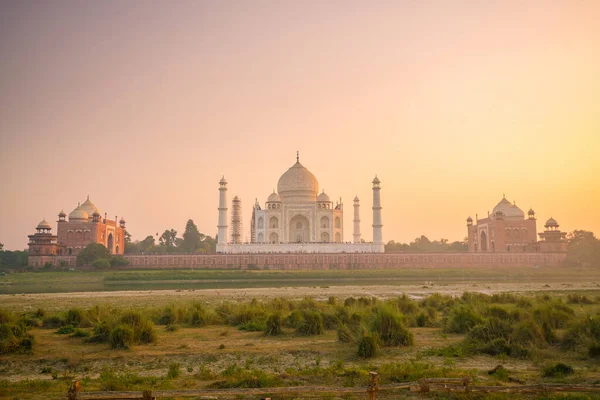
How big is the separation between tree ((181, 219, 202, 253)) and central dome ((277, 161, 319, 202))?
16.2 m

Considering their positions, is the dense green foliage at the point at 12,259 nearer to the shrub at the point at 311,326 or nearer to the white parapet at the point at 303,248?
the white parapet at the point at 303,248

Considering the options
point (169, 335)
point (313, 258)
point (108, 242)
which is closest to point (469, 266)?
point (313, 258)

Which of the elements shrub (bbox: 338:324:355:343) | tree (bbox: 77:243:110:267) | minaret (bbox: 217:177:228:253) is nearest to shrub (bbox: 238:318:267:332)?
shrub (bbox: 338:324:355:343)

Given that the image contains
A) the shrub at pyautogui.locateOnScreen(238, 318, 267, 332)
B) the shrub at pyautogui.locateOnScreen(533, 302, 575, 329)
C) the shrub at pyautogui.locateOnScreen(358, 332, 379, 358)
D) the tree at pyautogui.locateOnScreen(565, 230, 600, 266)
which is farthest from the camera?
the tree at pyautogui.locateOnScreen(565, 230, 600, 266)

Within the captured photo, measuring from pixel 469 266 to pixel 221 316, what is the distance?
125 ft

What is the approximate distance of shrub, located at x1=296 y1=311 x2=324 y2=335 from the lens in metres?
11.3

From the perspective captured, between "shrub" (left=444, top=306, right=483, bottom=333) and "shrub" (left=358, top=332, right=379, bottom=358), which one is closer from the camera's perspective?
"shrub" (left=358, top=332, right=379, bottom=358)

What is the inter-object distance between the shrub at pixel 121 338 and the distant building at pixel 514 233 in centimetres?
4630

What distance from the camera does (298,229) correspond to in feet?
182

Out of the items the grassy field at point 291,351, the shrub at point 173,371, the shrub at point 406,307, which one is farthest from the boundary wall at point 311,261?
the shrub at point 173,371

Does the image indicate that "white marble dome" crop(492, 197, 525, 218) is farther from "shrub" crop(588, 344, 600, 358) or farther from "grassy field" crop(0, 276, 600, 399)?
"shrub" crop(588, 344, 600, 358)

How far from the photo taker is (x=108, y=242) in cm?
5459

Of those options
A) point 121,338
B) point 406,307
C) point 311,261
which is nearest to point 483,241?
point 311,261

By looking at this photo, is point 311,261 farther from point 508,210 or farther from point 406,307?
point 406,307
